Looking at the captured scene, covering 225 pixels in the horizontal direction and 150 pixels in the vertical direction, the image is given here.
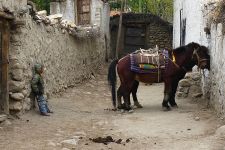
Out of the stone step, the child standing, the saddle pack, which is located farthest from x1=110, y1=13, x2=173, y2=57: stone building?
the stone step

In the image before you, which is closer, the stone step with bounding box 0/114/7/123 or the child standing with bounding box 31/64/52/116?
the stone step with bounding box 0/114/7/123

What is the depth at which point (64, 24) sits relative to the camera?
12219 mm

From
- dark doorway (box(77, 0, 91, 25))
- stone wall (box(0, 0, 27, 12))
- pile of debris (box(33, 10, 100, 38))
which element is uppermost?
dark doorway (box(77, 0, 91, 25))

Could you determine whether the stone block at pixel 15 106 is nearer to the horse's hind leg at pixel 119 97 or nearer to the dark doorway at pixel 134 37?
the horse's hind leg at pixel 119 97

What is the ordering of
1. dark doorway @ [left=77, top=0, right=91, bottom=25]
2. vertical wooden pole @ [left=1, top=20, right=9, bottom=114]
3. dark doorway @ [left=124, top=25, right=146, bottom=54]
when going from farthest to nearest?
dark doorway @ [left=124, top=25, right=146, bottom=54], dark doorway @ [left=77, top=0, right=91, bottom=25], vertical wooden pole @ [left=1, top=20, right=9, bottom=114]

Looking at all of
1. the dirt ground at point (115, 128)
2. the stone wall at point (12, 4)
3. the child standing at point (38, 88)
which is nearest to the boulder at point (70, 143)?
the dirt ground at point (115, 128)

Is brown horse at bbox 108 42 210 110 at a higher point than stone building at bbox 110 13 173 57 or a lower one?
lower

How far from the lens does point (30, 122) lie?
7.78m

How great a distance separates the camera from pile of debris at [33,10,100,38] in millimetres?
9894

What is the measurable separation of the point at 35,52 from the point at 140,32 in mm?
14088

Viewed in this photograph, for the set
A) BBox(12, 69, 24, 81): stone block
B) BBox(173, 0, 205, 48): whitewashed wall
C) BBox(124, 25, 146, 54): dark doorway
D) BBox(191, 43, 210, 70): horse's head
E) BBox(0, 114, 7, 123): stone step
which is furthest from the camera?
BBox(124, 25, 146, 54): dark doorway

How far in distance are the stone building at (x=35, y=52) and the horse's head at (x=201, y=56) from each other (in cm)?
351

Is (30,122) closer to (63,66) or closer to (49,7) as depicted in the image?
(63,66)

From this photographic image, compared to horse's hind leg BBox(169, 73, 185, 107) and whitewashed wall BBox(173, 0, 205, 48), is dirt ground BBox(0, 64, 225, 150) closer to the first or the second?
horse's hind leg BBox(169, 73, 185, 107)
